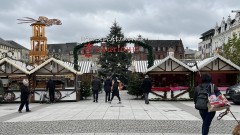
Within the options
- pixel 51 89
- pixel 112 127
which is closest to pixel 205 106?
pixel 112 127

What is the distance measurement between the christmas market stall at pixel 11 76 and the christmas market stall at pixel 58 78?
869 mm

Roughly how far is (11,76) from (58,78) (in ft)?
11.0

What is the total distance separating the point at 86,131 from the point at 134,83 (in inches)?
735

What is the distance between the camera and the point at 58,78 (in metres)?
28.3

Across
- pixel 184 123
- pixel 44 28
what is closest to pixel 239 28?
pixel 44 28

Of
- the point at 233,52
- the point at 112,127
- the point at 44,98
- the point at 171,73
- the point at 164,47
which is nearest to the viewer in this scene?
the point at 112,127

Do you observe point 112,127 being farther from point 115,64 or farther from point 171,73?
point 115,64

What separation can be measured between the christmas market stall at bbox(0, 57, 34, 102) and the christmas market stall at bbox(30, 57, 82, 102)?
869 mm

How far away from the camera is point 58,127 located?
12.3 metres

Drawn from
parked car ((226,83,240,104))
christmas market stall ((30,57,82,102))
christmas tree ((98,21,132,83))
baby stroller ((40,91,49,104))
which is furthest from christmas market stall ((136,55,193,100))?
christmas tree ((98,21,132,83))

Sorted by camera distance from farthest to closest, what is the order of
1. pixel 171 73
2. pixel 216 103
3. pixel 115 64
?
pixel 115 64, pixel 171 73, pixel 216 103

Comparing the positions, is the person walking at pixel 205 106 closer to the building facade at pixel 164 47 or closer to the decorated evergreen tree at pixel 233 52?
the decorated evergreen tree at pixel 233 52

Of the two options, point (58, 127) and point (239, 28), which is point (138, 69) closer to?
point (58, 127)

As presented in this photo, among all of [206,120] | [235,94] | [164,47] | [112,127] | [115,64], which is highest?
[164,47]
